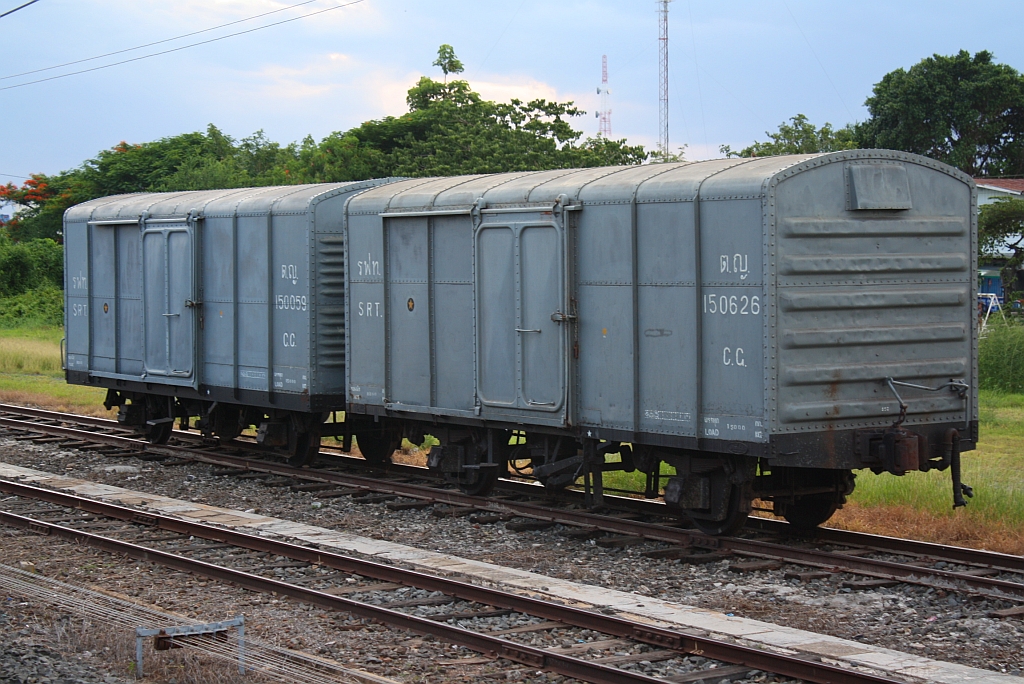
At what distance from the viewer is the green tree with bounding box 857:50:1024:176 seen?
5178 centimetres

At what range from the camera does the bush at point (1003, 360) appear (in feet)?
77.3

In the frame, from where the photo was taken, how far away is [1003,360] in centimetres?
2373

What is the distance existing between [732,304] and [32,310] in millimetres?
44607

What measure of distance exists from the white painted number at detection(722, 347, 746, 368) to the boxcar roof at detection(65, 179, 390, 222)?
6.35 metres

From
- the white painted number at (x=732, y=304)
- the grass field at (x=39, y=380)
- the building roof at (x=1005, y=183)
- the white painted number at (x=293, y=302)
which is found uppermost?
the building roof at (x=1005, y=183)

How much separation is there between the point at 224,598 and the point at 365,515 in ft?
11.8

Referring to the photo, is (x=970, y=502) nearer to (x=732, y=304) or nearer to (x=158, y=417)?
(x=732, y=304)

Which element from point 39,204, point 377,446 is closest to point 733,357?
point 377,446

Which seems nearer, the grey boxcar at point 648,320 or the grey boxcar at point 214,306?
the grey boxcar at point 648,320

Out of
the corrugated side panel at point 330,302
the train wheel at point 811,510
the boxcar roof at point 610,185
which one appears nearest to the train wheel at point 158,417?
the corrugated side panel at point 330,302

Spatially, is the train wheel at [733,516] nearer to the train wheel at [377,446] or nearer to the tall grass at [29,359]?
the train wheel at [377,446]

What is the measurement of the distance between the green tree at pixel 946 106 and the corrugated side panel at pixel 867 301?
44.1 meters

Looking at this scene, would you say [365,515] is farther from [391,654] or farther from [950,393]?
[950,393]

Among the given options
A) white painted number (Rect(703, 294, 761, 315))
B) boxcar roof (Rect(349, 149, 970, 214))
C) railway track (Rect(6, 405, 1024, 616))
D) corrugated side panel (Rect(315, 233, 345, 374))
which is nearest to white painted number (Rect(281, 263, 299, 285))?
corrugated side panel (Rect(315, 233, 345, 374))
